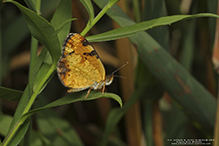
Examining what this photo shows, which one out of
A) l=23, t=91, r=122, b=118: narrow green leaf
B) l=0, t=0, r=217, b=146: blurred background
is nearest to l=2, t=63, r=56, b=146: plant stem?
l=23, t=91, r=122, b=118: narrow green leaf

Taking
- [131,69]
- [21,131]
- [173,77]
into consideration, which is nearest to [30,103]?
[21,131]

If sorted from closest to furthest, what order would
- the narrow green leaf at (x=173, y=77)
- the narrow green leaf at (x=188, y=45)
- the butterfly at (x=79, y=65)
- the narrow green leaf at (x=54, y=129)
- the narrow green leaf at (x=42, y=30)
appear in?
the narrow green leaf at (x=42, y=30), the butterfly at (x=79, y=65), the narrow green leaf at (x=173, y=77), the narrow green leaf at (x=54, y=129), the narrow green leaf at (x=188, y=45)

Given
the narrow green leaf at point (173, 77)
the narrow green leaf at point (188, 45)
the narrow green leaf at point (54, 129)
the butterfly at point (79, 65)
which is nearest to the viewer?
the butterfly at point (79, 65)

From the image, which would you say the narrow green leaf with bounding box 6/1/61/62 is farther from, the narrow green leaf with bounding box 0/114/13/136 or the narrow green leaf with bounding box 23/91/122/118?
the narrow green leaf with bounding box 0/114/13/136

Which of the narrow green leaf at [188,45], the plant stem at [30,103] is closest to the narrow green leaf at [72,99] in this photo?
the plant stem at [30,103]

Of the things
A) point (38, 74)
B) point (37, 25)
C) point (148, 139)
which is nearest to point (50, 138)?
point (148, 139)

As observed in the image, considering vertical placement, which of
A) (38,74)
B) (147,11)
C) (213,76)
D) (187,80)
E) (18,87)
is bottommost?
(18,87)

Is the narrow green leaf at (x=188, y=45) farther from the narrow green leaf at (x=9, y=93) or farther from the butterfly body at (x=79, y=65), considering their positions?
the narrow green leaf at (x=9, y=93)

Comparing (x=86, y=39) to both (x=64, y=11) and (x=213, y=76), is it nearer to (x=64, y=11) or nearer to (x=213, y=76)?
(x=64, y=11)
